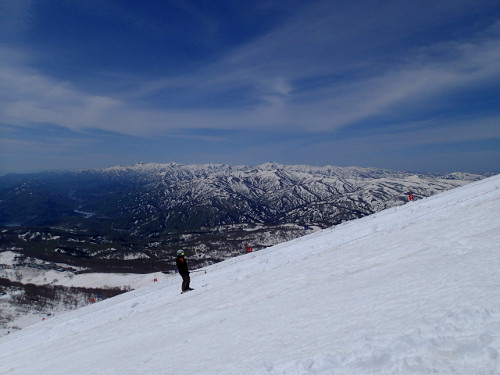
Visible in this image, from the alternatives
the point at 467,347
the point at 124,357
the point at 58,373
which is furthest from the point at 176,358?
the point at 467,347

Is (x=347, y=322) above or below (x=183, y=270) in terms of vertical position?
above

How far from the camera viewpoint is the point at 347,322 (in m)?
6.48

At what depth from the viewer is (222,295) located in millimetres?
13281

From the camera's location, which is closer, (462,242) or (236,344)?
(236,344)

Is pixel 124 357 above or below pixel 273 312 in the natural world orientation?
below

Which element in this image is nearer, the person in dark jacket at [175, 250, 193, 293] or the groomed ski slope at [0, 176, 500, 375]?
the groomed ski slope at [0, 176, 500, 375]

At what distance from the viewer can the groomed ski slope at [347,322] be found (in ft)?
16.0

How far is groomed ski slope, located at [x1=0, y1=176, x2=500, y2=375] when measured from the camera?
489 centimetres

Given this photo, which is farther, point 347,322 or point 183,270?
point 183,270

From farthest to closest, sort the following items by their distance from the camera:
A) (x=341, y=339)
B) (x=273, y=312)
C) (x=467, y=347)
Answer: (x=273, y=312)
(x=341, y=339)
(x=467, y=347)

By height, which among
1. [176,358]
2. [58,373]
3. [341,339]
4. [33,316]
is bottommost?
[33,316]

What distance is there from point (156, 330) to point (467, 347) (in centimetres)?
977

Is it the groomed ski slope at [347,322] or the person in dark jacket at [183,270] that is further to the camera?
the person in dark jacket at [183,270]

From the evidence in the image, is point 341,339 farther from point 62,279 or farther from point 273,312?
point 62,279
